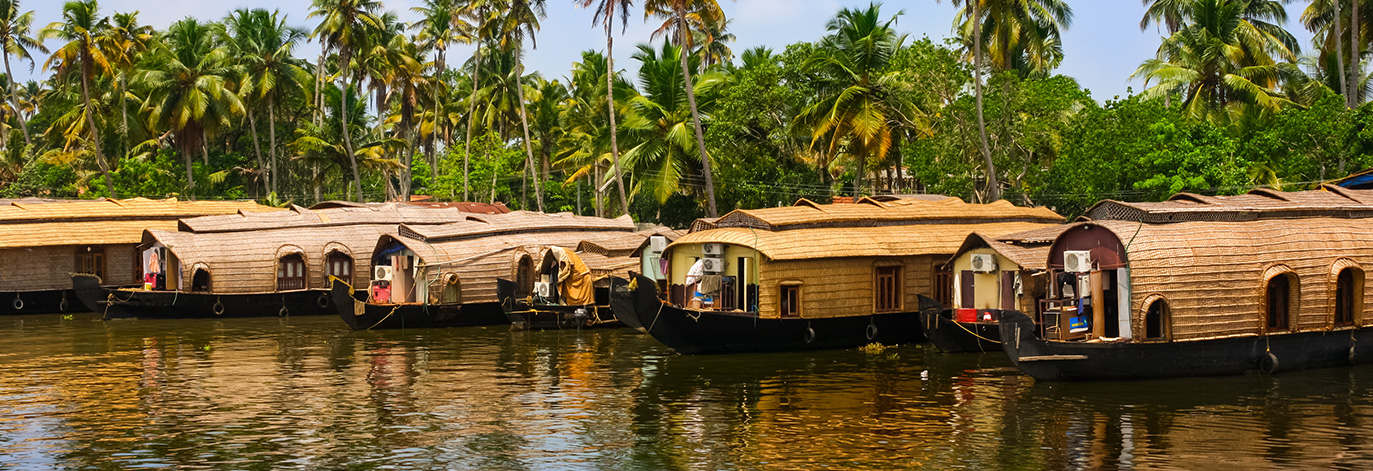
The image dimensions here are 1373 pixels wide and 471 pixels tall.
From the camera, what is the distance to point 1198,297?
17.3 metres

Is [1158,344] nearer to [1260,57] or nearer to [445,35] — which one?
[1260,57]

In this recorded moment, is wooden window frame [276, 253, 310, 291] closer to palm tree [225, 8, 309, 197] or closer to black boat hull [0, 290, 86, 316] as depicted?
black boat hull [0, 290, 86, 316]

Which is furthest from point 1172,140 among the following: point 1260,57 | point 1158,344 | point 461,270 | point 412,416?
point 412,416

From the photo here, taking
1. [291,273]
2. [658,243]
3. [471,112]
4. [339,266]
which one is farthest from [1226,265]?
[471,112]

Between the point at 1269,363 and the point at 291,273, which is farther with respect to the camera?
the point at 291,273

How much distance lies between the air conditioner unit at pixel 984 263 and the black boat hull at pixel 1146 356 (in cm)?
313

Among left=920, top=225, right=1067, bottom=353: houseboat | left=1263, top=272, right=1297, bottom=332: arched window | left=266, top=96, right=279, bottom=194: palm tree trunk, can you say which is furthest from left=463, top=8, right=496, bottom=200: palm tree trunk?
left=1263, top=272, right=1297, bottom=332: arched window

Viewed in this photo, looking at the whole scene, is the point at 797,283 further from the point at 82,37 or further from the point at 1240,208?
the point at 82,37

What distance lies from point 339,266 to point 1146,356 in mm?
20411

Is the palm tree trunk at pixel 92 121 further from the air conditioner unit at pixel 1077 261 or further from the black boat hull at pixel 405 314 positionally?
the air conditioner unit at pixel 1077 261

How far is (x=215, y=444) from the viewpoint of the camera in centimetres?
1439

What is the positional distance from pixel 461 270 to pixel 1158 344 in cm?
1542

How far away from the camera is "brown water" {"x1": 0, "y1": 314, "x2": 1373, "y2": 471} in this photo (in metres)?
13.4

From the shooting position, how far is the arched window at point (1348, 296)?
18.7m
